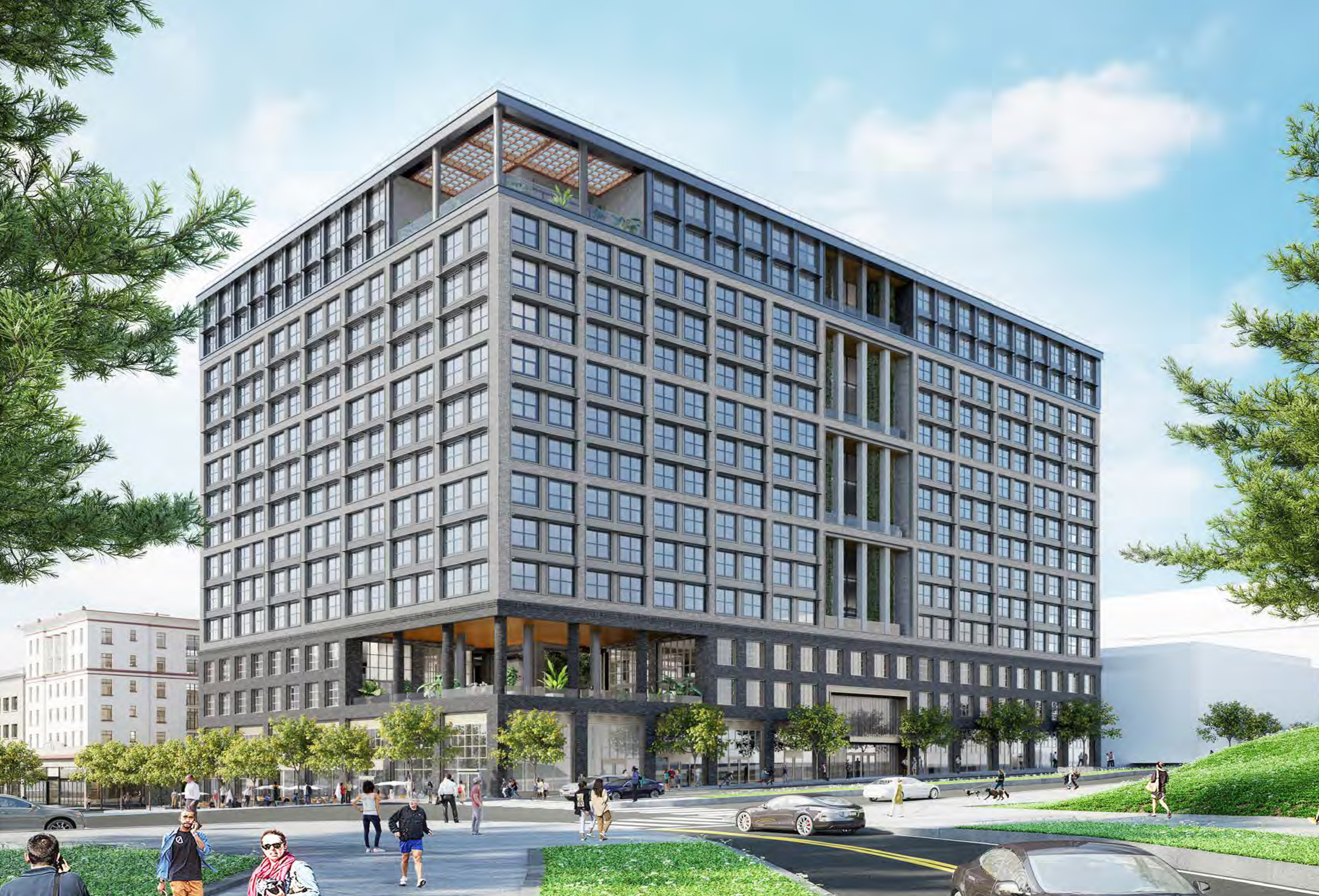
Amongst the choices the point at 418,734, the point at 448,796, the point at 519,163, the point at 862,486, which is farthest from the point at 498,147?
the point at 448,796

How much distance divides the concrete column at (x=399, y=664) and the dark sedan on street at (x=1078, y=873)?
8427cm

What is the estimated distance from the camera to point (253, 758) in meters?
98.1

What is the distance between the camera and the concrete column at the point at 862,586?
113 m

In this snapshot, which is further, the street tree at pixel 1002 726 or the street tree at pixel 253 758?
the street tree at pixel 1002 726

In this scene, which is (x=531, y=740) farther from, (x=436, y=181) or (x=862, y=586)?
(x=862, y=586)

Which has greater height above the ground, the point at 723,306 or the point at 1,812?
the point at 723,306

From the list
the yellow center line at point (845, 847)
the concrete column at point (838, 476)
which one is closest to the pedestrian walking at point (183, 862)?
the yellow center line at point (845, 847)

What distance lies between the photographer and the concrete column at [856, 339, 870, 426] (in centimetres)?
11456

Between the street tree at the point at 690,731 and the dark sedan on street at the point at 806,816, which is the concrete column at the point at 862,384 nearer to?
the street tree at the point at 690,731

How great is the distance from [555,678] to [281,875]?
77.6 meters

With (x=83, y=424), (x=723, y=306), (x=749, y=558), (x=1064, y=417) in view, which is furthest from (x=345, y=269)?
(x=83, y=424)

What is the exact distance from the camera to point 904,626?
117188mm

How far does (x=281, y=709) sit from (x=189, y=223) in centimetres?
8988

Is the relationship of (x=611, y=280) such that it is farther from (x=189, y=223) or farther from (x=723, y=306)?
(x=189, y=223)
